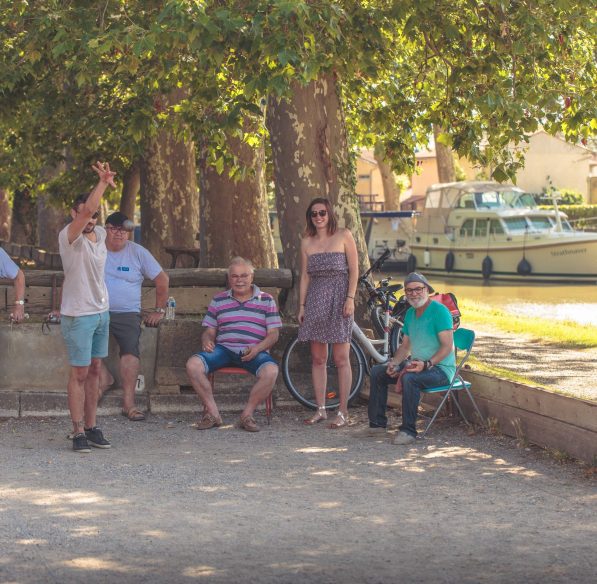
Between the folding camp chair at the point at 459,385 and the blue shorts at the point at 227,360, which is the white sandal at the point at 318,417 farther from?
the folding camp chair at the point at 459,385

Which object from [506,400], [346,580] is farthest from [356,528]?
[506,400]

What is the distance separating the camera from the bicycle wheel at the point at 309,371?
1126 cm

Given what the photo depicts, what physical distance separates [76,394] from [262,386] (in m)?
1.60

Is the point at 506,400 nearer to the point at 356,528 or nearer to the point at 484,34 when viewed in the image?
the point at 356,528

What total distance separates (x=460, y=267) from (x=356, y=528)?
40.0 meters

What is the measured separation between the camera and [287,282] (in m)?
12.1

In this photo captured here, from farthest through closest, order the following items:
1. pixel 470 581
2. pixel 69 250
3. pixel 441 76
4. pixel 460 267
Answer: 1. pixel 460 267
2. pixel 441 76
3. pixel 69 250
4. pixel 470 581

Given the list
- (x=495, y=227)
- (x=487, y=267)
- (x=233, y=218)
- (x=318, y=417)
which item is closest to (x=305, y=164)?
(x=318, y=417)

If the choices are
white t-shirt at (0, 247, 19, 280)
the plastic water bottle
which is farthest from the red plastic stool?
white t-shirt at (0, 247, 19, 280)

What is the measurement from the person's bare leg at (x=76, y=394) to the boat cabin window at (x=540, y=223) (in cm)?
3705

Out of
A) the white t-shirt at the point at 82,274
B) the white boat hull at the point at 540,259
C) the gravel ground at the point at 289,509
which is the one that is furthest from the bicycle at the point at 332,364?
the white boat hull at the point at 540,259

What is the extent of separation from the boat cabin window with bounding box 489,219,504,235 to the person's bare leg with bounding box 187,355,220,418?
35986 millimetres

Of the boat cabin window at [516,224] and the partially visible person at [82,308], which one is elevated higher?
the boat cabin window at [516,224]

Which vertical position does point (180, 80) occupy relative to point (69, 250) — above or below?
above
